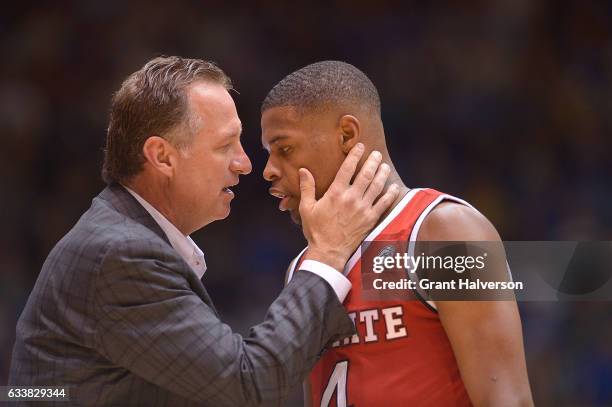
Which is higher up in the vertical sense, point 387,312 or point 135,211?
point 135,211

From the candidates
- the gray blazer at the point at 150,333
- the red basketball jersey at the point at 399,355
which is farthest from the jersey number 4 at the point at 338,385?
the gray blazer at the point at 150,333

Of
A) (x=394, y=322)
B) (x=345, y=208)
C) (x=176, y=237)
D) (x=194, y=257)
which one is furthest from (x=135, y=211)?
(x=394, y=322)

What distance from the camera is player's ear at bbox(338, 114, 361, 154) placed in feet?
9.40

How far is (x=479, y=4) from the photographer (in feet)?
21.5

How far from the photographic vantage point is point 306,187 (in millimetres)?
2869

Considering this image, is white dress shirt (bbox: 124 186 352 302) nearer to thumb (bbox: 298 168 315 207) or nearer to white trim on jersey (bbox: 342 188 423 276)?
white trim on jersey (bbox: 342 188 423 276)

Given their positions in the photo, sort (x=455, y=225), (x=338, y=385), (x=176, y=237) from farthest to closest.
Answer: (x=176, y=237) < (x=338, y=385) < (x=455, y=225)

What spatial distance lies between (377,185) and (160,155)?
30.6 inches

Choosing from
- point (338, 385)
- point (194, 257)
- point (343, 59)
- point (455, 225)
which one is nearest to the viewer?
point (455, 225)

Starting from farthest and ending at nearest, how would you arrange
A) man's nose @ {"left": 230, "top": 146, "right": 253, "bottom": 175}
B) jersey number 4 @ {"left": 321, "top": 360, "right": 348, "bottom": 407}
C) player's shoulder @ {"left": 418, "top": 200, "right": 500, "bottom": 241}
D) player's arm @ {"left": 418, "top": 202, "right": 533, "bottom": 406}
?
1. man's nose @ {"left": 230, "top": 146, "right": 253, "bottom": 175}
2. jersey number 4 @ {"left": 321, "top": 360, "right": 348, "bottom": 407}
3. player's shoulder @ {"left": 418, "top": 200, "right": 500, "bottom": 241}
4. player's arm @ {"left": 418, "top": 202, "right": 533, "bottom": 406}

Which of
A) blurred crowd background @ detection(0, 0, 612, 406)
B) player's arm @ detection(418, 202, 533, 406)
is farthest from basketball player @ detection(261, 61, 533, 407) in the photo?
blurred crowd background @ detection(0, 0, 612, 406)

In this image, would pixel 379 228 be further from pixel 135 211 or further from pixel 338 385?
pixel 135 211

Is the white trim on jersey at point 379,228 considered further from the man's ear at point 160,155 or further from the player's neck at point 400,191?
the man's ear at point 160,155

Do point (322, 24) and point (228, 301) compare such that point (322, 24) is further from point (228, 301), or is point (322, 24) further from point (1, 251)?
point (1, 251)
